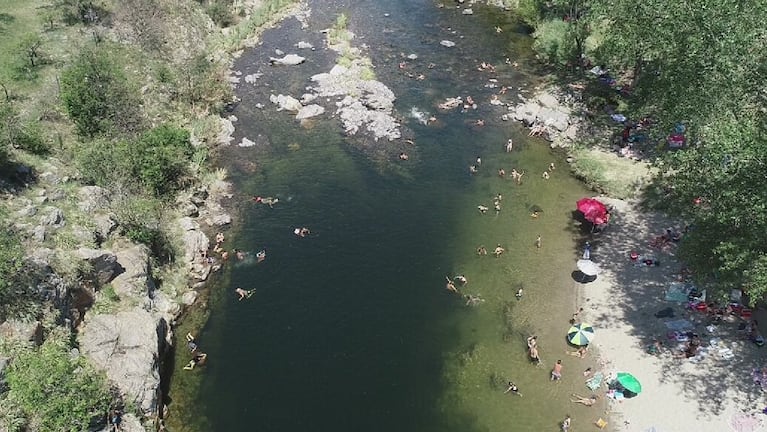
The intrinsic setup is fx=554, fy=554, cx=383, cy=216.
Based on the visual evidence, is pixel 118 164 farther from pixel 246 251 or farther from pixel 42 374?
pixel 42 374

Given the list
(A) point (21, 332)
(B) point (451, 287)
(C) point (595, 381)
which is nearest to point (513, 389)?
(C) point (595, 381)

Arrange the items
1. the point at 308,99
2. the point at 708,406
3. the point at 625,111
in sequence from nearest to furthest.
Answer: the point at 708,406
the point at 625,111
the point at 308,99

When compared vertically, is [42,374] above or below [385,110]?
above

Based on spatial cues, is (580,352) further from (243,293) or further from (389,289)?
(243,293)

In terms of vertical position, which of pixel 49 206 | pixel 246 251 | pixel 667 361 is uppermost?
pixel 49 206

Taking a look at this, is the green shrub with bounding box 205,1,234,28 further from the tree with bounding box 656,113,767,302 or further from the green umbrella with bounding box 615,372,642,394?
the green umbrella with bounding box 615,372,642,394

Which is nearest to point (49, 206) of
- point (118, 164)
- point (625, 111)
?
point (118, 164)

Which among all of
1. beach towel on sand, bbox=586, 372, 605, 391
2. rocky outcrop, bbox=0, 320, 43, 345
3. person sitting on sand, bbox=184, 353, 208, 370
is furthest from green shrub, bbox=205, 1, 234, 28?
beach towel on sand, bbox=586, 372, 605, 391
